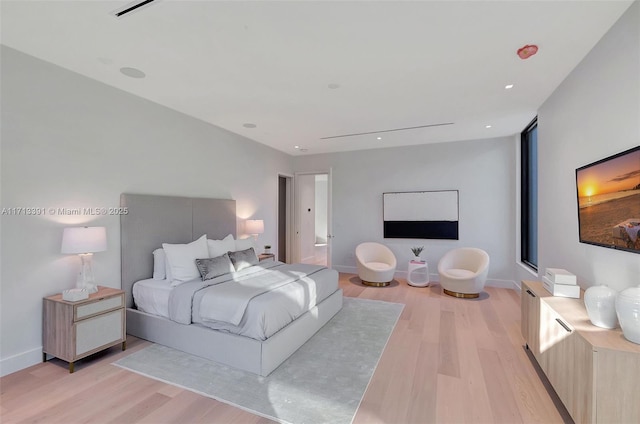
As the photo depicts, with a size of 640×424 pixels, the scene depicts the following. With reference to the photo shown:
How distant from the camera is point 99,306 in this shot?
8.98ft

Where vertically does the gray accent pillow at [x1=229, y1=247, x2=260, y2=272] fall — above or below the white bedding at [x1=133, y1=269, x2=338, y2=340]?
above

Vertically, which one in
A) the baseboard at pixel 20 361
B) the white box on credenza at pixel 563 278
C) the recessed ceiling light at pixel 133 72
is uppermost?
the recessed ceiling light at pixel 133 72

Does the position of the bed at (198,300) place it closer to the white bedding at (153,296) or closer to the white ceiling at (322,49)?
the white bedding at (153,296)

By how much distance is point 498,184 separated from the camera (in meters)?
5.45

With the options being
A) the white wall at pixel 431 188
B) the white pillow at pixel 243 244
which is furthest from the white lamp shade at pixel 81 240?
the white wall at pixel 431 188

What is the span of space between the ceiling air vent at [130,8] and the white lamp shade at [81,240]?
185 centimetres

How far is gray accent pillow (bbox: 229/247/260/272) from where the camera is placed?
3828 mm

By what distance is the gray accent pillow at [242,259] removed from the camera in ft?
12.6

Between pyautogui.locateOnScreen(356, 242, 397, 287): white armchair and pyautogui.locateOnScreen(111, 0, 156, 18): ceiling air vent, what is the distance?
473cm

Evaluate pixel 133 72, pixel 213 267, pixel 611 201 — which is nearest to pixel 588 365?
pixel 611 201

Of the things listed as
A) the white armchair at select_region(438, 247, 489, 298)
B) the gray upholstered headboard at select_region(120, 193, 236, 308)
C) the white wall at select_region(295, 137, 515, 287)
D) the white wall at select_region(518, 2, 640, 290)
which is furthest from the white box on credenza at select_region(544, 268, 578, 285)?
the gray upholstered headboard at select_region(120, 193, 236, 308)

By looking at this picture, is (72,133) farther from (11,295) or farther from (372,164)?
(372,164)

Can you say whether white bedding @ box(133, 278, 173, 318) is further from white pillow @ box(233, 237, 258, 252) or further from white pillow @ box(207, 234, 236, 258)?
white pillow @ box(233, 237, 258, 252)

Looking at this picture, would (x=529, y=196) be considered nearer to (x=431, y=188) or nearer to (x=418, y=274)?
(x=431, y=188)
